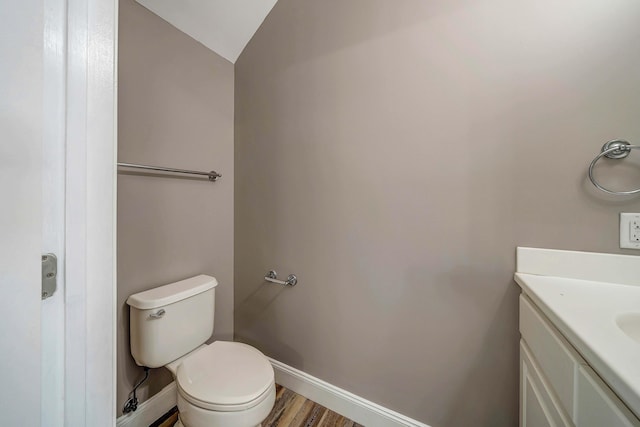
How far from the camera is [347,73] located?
1.17m

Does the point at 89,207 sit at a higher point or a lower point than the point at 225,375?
higher

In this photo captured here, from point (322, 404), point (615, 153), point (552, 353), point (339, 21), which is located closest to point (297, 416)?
point (322, 404)

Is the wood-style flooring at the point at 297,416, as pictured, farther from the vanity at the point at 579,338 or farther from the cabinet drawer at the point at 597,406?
the cabinet drawer at the point at 597,406

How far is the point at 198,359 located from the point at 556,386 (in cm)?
133

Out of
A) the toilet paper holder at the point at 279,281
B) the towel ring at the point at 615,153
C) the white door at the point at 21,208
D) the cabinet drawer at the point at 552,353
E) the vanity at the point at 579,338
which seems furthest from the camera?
the toilet paper holder at the point at 279,281

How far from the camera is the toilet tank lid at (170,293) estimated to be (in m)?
1.04

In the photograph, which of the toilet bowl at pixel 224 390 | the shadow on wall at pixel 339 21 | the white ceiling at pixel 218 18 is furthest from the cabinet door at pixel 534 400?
the white ceiling at pixel 218 18

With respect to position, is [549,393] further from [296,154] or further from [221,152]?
[221,152]

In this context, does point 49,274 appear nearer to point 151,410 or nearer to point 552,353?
point 552,353

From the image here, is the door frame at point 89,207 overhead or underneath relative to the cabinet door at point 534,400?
overhead

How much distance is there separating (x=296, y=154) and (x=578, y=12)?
1.24 meters

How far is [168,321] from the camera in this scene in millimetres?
1086

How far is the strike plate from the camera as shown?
368 millimetres

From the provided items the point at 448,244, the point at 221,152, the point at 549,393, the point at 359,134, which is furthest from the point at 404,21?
the point at 549,393
